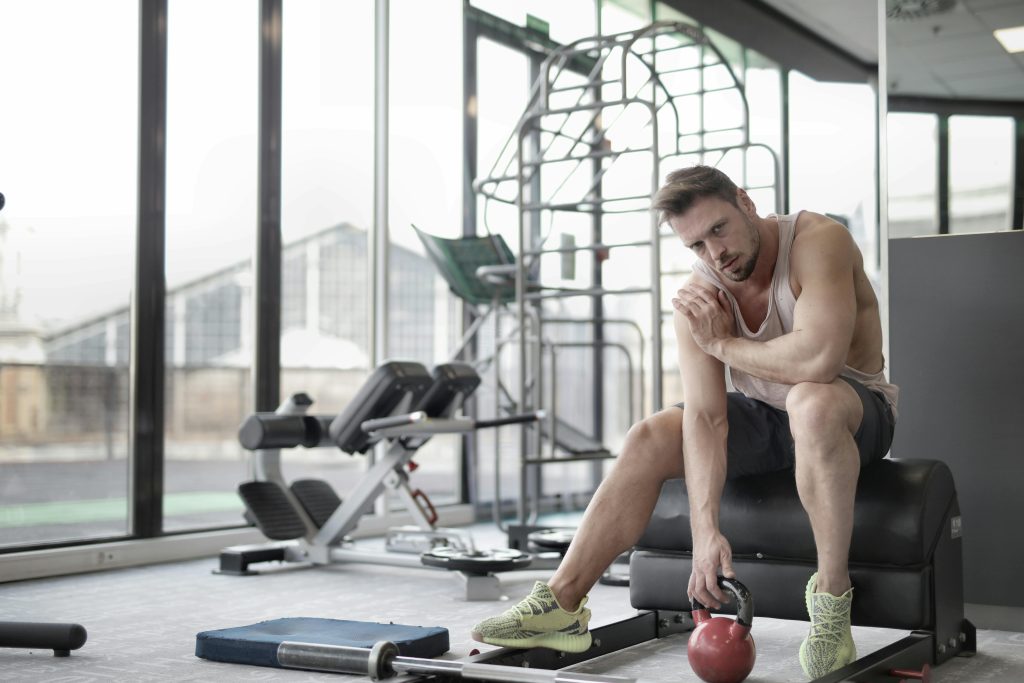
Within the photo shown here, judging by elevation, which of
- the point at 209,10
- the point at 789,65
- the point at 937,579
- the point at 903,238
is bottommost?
the point at 937,579

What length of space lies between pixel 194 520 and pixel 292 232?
1324 millimetres

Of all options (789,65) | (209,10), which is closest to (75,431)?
(209,10)

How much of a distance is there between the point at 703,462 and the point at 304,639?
36.1 inches

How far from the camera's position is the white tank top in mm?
2223

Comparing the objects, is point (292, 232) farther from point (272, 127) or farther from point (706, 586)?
point (706, 586)

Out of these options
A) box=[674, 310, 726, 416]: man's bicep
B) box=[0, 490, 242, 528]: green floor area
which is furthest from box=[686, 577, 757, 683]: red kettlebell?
box=[0, 490, 242, 528]: green floor area

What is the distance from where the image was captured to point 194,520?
4.42 m

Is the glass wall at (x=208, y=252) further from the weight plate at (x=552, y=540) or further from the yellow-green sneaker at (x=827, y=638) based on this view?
the yellow-green sneaker at (x=827, y=638)

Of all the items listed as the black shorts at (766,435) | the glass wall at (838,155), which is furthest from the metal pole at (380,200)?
the black shorts at (766,435)

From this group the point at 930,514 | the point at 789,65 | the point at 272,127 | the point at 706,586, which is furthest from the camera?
the point at 789,65

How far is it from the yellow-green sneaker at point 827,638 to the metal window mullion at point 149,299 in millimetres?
2830

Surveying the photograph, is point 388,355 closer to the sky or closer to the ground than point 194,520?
closer to the sky

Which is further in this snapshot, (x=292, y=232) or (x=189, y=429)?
(x=292, y=232)

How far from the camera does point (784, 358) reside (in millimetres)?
2113
